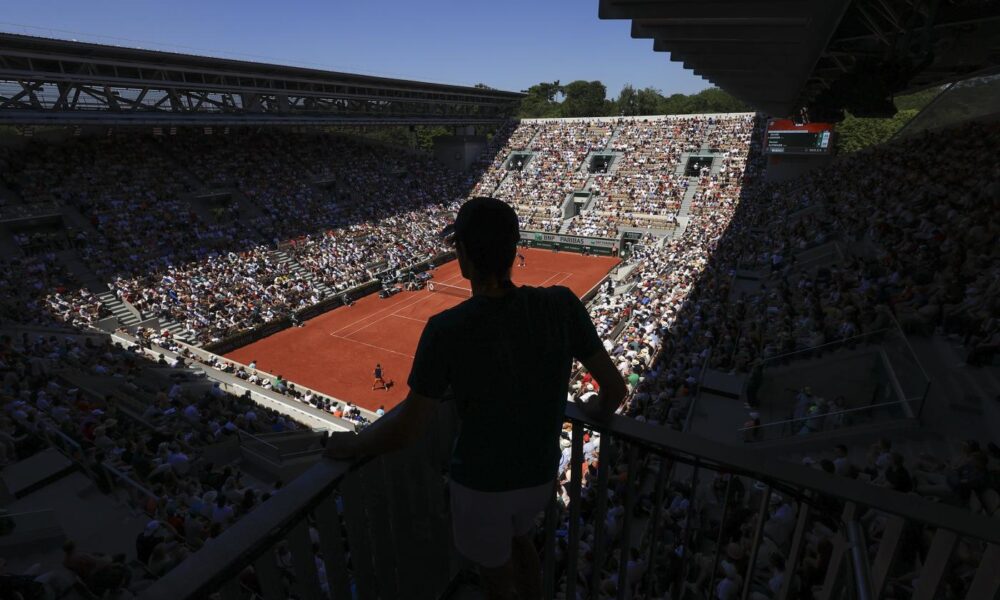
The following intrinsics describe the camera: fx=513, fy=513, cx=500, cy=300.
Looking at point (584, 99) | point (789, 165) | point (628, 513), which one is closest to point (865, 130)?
point (789, 165)

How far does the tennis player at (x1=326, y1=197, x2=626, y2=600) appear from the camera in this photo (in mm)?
1600

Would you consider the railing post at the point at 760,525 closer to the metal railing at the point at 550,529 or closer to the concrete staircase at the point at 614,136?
the metal railing at the point at 550,529

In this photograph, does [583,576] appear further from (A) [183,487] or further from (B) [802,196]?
(B) [802,196]

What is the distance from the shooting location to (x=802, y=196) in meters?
23.5

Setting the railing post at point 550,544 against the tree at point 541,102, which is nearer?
the railing post at point 550,544

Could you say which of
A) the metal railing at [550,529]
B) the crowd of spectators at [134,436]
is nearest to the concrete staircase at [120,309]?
the crowd of spectators at [134,436]

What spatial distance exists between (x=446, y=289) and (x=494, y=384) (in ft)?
91.8

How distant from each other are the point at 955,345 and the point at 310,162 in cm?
3726

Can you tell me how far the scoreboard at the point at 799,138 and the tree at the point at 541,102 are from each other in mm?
52230

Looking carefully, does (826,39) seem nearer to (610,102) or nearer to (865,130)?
(865,130)

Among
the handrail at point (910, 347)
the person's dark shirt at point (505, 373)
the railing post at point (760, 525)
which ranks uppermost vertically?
the person's dark shirt at point (505, 373)

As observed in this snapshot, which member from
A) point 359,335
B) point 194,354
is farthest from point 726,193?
point 194,354

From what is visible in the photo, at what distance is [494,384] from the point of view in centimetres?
163

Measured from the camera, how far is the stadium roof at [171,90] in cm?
2164
